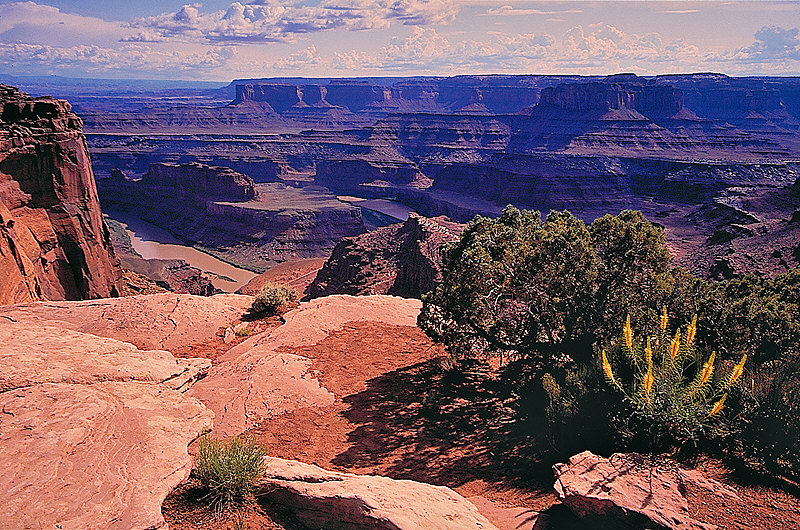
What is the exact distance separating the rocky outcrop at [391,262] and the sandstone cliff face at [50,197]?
47.8 feet

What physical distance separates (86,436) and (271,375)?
5605mm

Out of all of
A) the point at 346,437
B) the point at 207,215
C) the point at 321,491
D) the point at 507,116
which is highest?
the point at 507,116

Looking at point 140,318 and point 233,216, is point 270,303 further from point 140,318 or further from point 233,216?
point 233,216

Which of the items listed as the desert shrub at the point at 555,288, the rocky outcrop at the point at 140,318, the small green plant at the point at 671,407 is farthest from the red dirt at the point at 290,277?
the small green plant at the point at 671,407

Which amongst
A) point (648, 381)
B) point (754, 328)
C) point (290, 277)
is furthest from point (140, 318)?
point (290, 277)

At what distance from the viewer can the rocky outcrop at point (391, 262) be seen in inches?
1244

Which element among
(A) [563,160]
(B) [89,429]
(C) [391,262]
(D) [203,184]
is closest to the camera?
(B) [89,429]

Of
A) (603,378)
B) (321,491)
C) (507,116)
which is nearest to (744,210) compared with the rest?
(603,378)

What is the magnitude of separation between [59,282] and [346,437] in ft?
70.0

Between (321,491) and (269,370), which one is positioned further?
(269,370)

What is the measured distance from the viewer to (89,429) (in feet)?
22.2

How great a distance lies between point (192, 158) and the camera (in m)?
136

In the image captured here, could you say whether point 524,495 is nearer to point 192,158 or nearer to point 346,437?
point 346,437

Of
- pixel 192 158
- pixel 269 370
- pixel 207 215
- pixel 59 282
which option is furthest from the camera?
pixel 192 158
